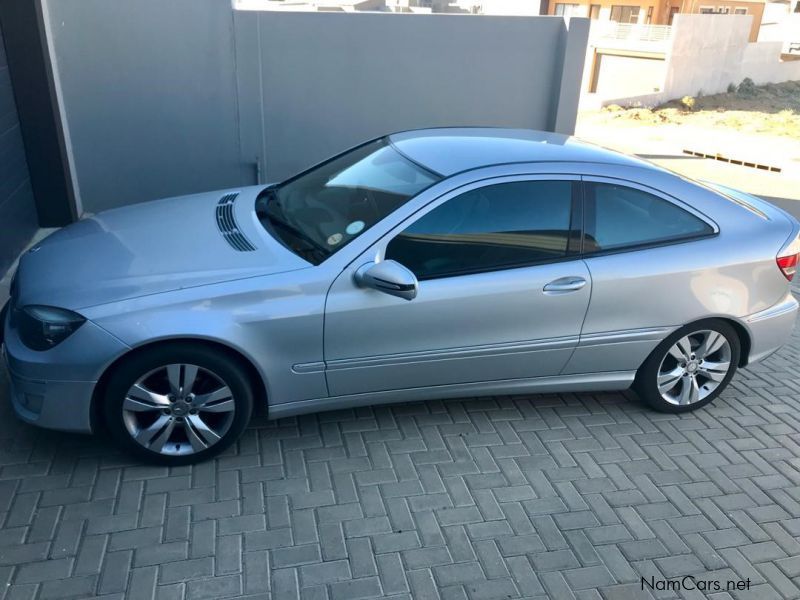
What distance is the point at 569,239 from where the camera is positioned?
4.00 m

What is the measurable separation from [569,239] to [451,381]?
103 centimetres

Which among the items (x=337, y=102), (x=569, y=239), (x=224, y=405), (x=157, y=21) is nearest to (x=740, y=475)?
(x=569, y=239)

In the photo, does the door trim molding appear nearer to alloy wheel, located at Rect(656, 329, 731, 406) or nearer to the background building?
alloy wheel, located at Rect(656, 329, 731, 406)

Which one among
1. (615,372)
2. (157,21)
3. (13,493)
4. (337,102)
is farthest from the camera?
(337,102)

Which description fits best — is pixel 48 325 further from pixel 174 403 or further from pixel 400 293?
pixel 400 293

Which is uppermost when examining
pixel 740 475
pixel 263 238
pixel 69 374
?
pixel 263 238

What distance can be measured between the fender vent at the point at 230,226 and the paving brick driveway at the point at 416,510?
104 centimetres

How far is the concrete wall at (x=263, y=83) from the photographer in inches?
285

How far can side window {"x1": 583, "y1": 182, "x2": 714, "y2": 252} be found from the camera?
13.3 feet

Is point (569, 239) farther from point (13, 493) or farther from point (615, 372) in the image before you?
point (13, 493)

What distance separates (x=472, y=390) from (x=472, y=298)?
59 centimetres

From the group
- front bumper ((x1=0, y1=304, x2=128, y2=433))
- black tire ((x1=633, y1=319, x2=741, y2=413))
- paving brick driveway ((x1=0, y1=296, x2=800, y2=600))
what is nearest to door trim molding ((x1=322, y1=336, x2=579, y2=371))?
paving brick driveway ((x1=0, y1=296, x2=800, y2=600))

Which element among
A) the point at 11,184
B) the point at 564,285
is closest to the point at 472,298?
the point at 564,285

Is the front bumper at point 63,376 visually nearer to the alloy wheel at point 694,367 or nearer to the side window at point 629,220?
the side window at point 629,220
